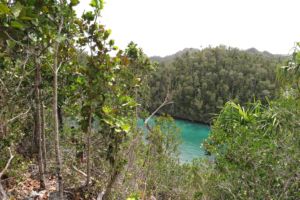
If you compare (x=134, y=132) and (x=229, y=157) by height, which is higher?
(x=134, y=132)

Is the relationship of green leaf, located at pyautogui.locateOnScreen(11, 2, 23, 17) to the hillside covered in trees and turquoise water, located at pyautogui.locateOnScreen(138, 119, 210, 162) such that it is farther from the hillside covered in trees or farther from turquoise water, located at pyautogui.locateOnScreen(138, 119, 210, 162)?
turquoise water, located at pyautogui.locateOnScreen(138, 119, 210, 162)

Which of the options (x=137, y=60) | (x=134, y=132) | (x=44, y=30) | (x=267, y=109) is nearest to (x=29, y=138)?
(x=137, y=60)

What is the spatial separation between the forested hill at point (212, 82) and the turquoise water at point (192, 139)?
1.66m

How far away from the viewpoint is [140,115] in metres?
5.55

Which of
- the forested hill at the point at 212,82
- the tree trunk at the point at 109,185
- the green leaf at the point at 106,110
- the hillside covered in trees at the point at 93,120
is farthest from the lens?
the forested hill at the point at 212,82

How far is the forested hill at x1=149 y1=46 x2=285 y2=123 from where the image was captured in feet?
143

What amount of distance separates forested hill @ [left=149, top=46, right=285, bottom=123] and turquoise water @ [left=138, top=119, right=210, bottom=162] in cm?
166

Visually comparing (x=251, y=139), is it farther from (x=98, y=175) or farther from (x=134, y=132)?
(x=98, y=175)

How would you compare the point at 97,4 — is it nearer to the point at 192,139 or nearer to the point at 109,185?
the point at 109,185

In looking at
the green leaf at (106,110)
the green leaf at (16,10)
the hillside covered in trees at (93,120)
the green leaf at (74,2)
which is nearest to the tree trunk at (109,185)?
the hillside covered in trees at (93,120)

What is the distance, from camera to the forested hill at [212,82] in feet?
143

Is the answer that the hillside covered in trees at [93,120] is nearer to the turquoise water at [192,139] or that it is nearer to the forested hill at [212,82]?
the turquoise water at [192,139]

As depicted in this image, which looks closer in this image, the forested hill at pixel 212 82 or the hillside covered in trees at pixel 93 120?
the hillside covered in trees at pixel 93 120

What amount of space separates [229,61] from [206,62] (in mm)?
3360
